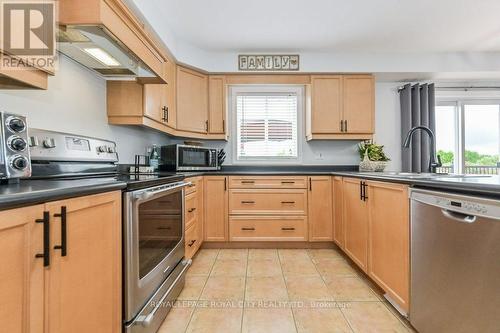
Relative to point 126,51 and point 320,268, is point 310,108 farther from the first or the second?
point 126,51

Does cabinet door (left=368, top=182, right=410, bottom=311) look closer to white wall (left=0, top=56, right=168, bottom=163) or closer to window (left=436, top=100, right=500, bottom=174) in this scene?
white wall (left=0, top=56, right=168, bottom=163)

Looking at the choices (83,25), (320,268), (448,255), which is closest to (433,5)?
(448,255)

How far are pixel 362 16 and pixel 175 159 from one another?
96.9 inches

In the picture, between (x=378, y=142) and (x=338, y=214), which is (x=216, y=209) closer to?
(x=338, y=214)

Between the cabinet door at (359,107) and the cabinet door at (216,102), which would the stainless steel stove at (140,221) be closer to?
the cabinet door at (216,102)

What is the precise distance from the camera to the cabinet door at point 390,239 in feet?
4.89

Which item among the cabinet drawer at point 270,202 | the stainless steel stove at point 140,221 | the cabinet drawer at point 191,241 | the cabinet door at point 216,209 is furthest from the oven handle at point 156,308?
the cabinet drawer at point 270,202

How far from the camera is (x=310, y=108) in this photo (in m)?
3.31

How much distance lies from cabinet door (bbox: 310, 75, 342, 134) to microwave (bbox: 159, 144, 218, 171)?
1440mm

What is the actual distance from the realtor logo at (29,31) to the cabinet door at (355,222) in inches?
88.3

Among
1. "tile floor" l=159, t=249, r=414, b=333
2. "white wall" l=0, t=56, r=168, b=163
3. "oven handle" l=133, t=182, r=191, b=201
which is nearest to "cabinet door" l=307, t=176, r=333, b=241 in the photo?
"tile floor" l=159, t=249, r=414, b=333

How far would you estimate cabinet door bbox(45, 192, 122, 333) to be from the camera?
0.82 meters

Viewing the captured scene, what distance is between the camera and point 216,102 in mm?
3342

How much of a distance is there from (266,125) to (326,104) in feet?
2.83
